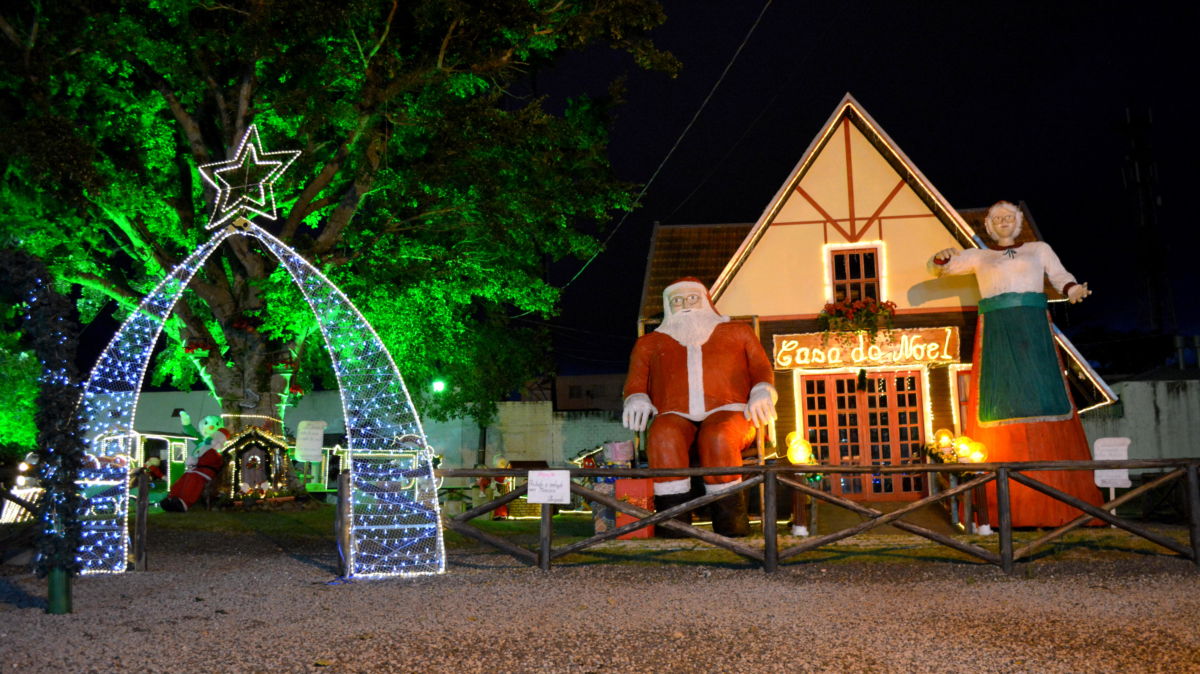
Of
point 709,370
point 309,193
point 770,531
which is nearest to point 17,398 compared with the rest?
point 309,193

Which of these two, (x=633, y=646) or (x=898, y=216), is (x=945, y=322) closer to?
(x=898, y=216)

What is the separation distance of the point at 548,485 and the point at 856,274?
7.81 m

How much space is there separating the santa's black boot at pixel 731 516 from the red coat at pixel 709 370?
99 centimetres

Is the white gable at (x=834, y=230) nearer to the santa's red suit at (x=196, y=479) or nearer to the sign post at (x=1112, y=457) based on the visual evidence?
the sign post at (x=1112, y=457)

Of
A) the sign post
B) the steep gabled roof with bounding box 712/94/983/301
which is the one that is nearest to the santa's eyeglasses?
the steep gabled roof with bounding box 712/94/983/301

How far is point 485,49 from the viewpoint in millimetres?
14648

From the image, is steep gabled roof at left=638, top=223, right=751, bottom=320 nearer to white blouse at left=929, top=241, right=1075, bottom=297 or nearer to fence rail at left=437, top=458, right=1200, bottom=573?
white blouse at left=929, top=241, right=1075, bottom=297

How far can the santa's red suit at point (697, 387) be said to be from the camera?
980 cm

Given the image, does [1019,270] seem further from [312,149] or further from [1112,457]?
[312,149]

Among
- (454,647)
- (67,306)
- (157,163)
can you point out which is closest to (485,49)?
(157,163)

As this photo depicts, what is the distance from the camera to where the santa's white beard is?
10.4m

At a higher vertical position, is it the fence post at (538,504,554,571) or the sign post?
the sign post

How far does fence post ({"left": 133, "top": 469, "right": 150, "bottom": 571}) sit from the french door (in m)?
9.19

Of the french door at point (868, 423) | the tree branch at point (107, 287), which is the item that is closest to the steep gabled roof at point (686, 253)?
the french door at point (868, 423)
